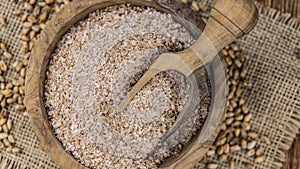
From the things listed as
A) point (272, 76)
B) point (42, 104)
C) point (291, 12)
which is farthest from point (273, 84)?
point (42, 104)

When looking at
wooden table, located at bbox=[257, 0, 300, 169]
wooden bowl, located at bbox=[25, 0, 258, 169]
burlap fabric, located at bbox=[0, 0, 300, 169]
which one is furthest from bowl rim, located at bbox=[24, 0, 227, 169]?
wooden table, located at bbox=[257, 0, 300, 169]

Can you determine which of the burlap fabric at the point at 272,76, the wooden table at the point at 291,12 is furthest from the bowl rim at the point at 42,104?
the wooden table at the point at 291,12

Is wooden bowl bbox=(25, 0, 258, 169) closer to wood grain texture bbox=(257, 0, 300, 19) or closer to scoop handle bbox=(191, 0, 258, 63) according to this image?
scoop handle bbox=(191, 0, 258, 63)

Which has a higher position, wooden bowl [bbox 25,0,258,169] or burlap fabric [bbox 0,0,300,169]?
wooden bowl [bbox 25,0,258,169]

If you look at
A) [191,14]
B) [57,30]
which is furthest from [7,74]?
[191,14]

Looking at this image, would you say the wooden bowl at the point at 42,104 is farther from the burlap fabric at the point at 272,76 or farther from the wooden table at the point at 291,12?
the wooden table at the point at 291,12

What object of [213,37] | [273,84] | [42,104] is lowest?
[273,84]

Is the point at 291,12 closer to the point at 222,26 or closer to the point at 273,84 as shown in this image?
the point at 273,84

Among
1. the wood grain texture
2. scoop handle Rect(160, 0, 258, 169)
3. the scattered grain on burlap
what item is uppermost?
scoop handle Rect(160, 0, 258, 169)
